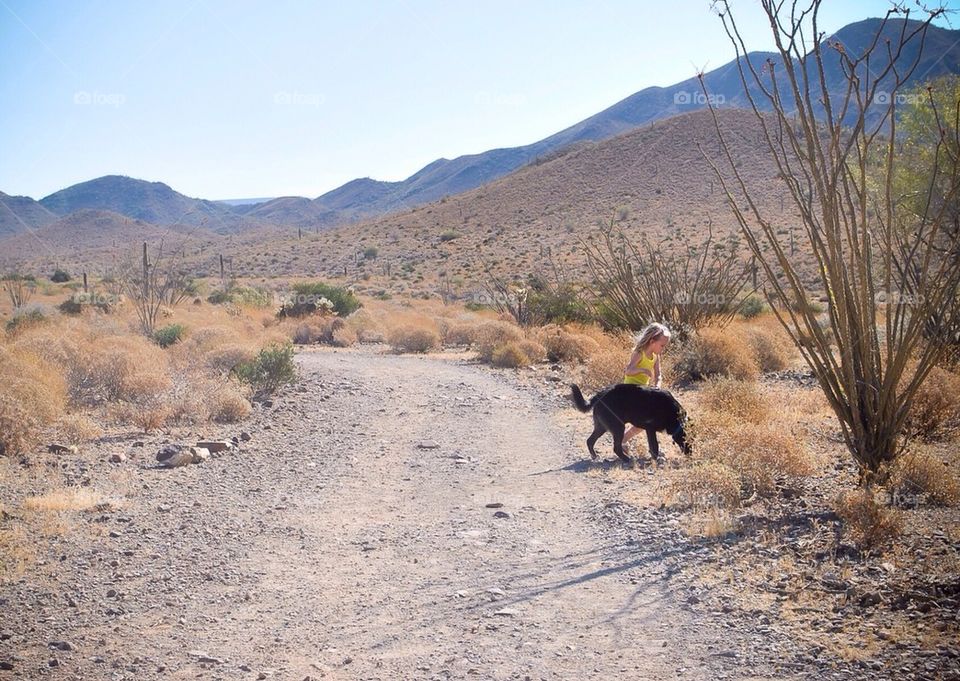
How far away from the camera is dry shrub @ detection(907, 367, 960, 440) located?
365 inches

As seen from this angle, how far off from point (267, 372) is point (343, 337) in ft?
38.2

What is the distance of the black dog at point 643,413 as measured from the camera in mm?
8727

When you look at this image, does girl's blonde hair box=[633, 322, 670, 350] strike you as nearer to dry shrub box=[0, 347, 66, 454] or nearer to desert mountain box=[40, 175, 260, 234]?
dry shrub box=[0, 347, 66, 454]

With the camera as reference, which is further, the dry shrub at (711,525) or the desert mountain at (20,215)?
the desert mountain at (20,215)

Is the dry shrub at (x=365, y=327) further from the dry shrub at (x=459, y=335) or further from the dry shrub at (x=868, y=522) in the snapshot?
the dry shrub at (x=868, y=522)

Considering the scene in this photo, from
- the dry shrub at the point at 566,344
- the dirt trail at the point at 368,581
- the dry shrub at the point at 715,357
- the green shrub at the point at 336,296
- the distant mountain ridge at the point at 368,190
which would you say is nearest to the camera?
the dirt trail at the point at 368,581

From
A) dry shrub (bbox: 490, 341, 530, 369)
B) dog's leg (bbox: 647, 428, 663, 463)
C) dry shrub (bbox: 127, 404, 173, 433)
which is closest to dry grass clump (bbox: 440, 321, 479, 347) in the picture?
dry shrub (bbox: 490, 341, 530, 369)

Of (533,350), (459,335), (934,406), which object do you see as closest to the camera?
(934,406)

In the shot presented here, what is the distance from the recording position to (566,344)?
1909 centimetres

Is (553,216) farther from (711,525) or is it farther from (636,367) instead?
(711,525)

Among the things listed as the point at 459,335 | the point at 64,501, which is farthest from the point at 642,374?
the point at 459,335

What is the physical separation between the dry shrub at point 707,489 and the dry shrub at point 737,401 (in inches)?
106

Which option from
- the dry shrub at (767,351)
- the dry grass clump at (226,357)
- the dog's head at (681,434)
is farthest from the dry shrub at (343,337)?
the dog's head at (681,434)

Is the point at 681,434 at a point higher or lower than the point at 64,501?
lower
